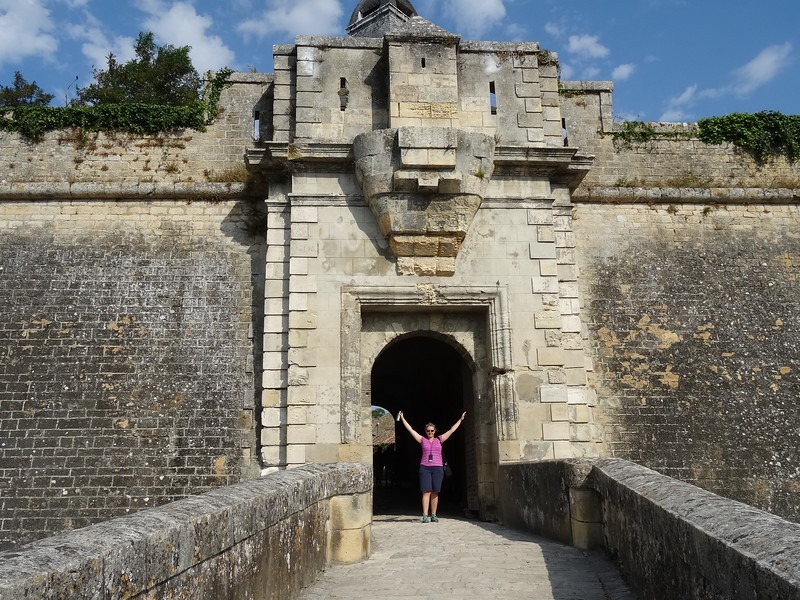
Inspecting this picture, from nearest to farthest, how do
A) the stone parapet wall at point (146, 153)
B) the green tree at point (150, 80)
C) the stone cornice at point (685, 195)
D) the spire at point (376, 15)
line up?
1. the stone parapet wall at point (146, 153)
2. the stone cornice at point (685, 195)
3. the green tree at point (150, 80)
4. the spire at point (376, 15)

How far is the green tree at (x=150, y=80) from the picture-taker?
58.5 ft

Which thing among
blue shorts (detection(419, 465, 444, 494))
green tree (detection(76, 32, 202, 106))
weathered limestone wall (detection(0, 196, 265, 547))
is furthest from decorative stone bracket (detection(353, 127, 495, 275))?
green tree (detection(76, 32, 202, 106))

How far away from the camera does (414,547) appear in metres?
6.13

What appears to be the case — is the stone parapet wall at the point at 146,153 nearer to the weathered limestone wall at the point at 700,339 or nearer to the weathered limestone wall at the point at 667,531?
the weathered limestone wall at the point at 700,339

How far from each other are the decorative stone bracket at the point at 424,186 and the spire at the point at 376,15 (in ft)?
44.0

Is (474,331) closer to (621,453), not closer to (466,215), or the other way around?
(466,215)

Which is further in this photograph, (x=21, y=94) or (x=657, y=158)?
(x=21, y=94)

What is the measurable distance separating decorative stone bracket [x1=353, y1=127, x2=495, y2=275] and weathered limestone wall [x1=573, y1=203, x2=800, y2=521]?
288 centimetres

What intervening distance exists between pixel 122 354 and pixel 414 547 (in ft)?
17.9

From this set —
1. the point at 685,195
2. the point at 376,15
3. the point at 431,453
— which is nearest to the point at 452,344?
the point at 431,453

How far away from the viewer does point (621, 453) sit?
9805 mm

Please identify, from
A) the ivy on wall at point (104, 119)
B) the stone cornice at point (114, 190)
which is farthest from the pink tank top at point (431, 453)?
A: the ivy on wall at point (104, 119)

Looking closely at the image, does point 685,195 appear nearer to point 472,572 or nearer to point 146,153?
point 472,572

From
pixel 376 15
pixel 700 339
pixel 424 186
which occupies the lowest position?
pixel 700 339
